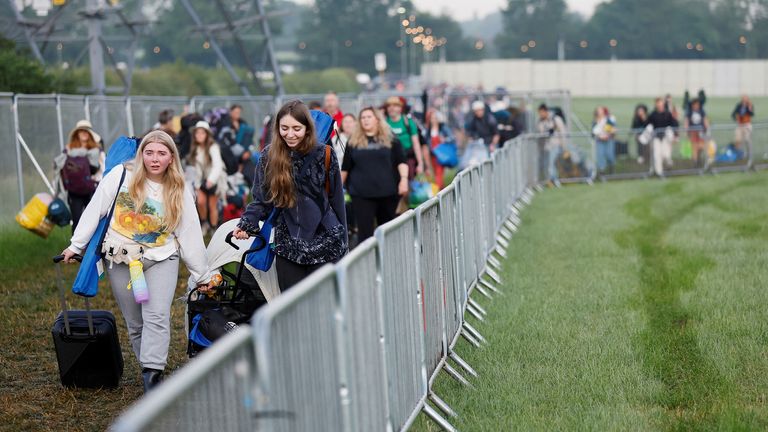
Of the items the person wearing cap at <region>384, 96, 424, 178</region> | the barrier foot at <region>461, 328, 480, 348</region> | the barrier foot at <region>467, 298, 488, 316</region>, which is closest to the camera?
the barrier foot at <region>461, 328, 480, 348</region>

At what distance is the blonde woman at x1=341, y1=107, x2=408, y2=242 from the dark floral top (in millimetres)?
4289

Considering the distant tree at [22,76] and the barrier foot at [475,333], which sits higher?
the distant tree at [22,76]

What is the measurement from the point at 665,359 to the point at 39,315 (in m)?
5.54

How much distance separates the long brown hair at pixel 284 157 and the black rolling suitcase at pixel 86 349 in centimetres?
162

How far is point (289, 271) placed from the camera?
805 cm

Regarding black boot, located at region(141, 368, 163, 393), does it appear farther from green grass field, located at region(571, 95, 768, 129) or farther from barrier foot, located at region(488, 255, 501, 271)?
green grass field, located at region(571, 95, 768, 129)

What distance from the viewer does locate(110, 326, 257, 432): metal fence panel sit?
11.5ft

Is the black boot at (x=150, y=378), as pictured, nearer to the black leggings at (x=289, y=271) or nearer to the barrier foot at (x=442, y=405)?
the black leggings at (x=289, y=271)

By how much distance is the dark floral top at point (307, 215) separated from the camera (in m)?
7.96

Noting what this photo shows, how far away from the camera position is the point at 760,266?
13578 mm

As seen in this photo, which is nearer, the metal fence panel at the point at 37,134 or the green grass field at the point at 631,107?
the metal fence panel at the point at 37,134

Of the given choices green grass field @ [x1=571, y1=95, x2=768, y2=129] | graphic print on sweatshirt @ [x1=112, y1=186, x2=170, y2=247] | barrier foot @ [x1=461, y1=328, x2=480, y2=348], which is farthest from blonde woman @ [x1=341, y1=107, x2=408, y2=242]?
green grass field @ [x1=571, y1=95, x2=768, y2=129]

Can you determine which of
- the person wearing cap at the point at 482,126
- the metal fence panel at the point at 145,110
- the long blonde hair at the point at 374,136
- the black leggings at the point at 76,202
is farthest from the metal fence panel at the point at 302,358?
the person wearing cap at the point at 482,126

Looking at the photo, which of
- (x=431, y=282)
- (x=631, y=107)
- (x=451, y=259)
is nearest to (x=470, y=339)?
(x=451, y=259)
